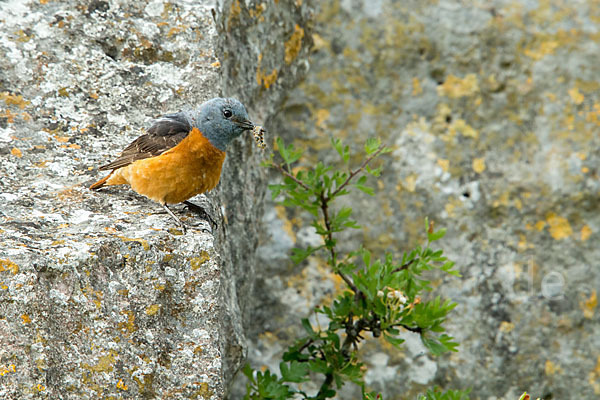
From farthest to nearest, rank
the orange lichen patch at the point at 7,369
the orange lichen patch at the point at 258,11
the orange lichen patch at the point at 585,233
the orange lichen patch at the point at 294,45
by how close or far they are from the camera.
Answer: the orange lichen patch at the point at 585,233 < the orange lichen patch at the point at 294,45 < the orange lichen patch at the point at 258,11 < the orange lichen patch at the point at 7,369

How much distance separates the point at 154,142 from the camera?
2732 millimetres

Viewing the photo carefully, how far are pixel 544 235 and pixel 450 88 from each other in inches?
49.3

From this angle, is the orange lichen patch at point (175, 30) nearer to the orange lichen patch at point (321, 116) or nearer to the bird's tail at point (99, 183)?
the bird's tail at point (99, 183)

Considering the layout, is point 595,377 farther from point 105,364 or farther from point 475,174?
point 105,364

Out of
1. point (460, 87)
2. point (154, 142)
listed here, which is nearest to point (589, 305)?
point (460, 87)

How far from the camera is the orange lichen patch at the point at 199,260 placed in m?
2.29

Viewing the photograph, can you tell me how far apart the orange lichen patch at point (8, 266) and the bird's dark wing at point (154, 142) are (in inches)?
29.0

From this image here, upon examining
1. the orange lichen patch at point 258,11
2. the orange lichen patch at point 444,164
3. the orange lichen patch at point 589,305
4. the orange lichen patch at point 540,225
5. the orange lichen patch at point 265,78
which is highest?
the orange lichen patch at point 258,11

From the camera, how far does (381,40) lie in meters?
4.61

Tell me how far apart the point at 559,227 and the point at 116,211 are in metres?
3.12

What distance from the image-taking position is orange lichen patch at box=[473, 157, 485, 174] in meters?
4.47

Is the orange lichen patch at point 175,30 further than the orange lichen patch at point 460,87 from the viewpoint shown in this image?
No

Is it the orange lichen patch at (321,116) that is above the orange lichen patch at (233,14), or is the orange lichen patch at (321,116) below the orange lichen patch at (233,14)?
below

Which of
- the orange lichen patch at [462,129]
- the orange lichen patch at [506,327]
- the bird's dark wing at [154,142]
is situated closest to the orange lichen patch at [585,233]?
the orange lichen patch at [506,327]
